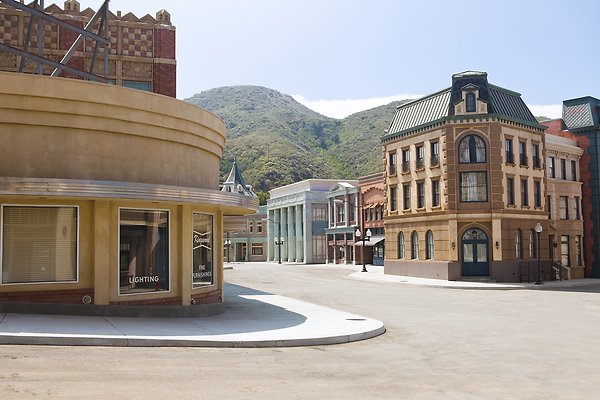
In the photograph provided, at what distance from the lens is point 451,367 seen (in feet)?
39.5

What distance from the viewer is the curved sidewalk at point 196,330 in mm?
12113

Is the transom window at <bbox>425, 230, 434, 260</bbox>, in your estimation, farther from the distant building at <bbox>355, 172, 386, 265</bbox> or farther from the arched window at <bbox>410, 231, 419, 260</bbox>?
the distant building at <bbox>355, 172, 386, 265</bbox>

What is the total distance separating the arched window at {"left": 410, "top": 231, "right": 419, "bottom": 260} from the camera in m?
44.3

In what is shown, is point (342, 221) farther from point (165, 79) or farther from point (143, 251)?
point (143, 251)

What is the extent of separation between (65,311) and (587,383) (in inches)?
459

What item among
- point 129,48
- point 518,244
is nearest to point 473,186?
point 518,244

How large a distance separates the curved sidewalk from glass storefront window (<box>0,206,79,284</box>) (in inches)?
42.5

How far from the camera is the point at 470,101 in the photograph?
41.0m

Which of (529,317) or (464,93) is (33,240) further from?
(464,93)

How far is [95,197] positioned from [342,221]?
57459mm

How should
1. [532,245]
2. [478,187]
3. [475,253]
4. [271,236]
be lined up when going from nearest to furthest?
[475,253] → [478,187] → [532,245] → [271,236]

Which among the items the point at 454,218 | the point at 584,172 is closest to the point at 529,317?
the point at 454,218

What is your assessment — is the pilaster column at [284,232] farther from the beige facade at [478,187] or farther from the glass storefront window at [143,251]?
the glass storefront window at [143,251]

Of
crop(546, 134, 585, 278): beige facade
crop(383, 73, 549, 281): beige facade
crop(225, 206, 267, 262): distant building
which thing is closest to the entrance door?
crop(383, 73, 549, 281): beige facade
